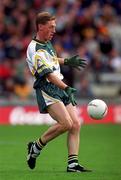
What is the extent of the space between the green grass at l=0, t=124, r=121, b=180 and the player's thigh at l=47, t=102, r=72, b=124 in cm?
76

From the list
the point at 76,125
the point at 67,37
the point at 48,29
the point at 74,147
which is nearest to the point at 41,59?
the point at 48,29

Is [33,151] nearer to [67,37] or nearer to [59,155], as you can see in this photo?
[59,155]

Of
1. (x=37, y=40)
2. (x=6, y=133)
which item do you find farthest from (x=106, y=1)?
(x=37, y=40)

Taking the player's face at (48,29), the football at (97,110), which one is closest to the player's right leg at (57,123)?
the football at (97,110)

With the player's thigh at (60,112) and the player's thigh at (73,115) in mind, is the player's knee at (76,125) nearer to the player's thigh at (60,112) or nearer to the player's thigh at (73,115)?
the player's thigh at (73,115)

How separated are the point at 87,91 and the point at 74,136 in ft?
38.9

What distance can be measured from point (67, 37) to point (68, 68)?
1505 mm

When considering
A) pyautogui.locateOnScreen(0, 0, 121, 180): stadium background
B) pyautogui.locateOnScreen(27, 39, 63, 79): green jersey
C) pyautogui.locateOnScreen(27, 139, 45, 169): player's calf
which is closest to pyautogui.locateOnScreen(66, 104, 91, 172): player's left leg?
pyautogui.locateOnScreen(27, 139, 45, 169): player's calf

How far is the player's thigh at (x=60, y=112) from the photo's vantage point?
1083 centimetres

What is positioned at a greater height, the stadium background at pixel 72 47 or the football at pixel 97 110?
the stadium background at pixel 72 47

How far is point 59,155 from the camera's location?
1409cm

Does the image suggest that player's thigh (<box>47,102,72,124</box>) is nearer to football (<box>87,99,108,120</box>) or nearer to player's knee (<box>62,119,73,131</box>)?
player's knee (<box>62,119,73,131</box>)

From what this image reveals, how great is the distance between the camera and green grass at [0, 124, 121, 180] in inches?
416

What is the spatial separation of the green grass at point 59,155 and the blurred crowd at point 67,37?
2274 mm
